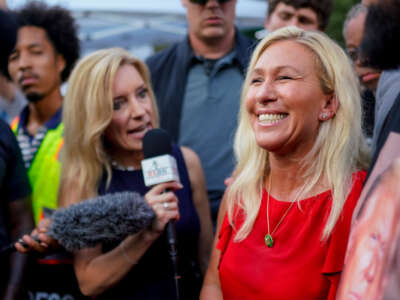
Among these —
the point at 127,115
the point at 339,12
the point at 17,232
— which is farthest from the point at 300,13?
the point at 339,12

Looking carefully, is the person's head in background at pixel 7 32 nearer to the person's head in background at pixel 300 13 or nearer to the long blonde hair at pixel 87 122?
the long blonde hair at pixel 87 122

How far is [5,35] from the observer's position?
8.48 feet

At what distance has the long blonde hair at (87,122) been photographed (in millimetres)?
2717

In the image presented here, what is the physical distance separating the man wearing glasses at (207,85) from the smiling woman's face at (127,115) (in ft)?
2.17

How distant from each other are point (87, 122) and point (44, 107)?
1.16m

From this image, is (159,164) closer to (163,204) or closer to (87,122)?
(163,204)

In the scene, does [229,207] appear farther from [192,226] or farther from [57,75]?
[57,75]

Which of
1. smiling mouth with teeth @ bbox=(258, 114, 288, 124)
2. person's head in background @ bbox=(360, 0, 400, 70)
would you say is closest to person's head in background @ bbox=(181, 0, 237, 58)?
smiling mouth with teeth @ bbox=(258, 114, 288, 124)

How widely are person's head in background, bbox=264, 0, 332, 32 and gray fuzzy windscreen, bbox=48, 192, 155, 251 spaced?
236 centimetres

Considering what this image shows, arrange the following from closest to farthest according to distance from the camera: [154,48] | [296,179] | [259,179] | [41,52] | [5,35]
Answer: [296,179], [259,179], [5,35], [41,52], [154,48]

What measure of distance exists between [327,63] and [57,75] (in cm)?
259

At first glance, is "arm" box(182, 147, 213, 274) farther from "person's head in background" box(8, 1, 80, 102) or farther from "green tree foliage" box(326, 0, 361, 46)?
"green tree foliage" box(326, 0, 361, 46)

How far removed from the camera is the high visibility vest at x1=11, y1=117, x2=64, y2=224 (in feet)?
9.94

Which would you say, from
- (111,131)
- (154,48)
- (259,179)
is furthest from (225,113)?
(154,48)
